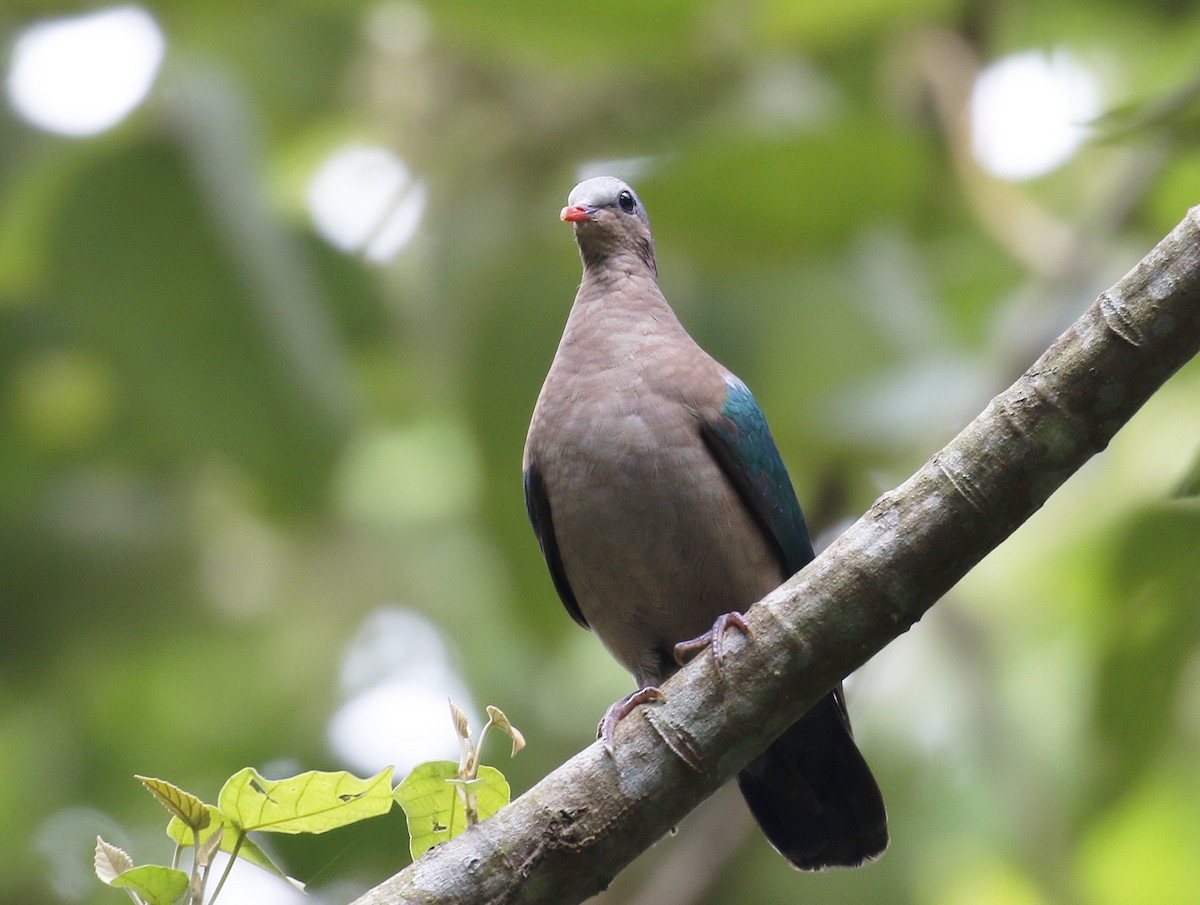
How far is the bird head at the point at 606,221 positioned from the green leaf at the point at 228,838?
9.55 ft

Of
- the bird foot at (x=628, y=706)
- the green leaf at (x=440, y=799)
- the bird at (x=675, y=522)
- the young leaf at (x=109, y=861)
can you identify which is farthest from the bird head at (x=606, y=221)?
the young leaf at (x=109, y=861)

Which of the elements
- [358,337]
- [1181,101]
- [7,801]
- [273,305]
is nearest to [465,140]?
[358,337]

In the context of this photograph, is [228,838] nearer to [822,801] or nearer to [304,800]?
[304,800]

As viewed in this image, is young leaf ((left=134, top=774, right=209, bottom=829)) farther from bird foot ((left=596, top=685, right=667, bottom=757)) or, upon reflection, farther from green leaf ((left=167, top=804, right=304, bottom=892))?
bird foot ((left=596, top=685, right=667, bottom=757))

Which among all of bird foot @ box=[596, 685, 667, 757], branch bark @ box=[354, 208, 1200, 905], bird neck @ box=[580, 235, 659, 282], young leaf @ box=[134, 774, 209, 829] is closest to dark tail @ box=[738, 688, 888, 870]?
bird foot @ box=[596, 685, 667, 757]

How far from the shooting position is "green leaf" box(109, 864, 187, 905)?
8.59 ft

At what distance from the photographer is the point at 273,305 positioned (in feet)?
19.9

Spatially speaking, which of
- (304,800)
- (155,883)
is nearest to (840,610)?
(304,800)

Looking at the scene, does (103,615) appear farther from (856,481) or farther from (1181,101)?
(1181,101)

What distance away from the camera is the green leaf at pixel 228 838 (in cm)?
278

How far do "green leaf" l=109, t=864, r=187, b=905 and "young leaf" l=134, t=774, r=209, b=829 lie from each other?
0.12 metres

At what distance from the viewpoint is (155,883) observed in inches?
104

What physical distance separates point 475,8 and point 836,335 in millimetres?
2118

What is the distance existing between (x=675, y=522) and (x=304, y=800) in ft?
6.17
